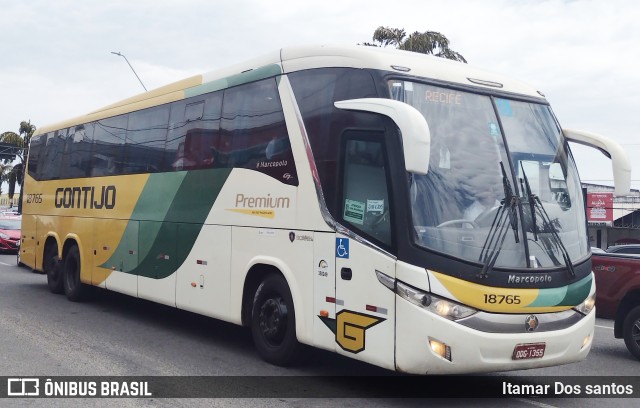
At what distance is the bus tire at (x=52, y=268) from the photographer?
1491cm

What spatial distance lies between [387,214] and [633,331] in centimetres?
488

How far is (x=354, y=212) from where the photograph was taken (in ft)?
24.0

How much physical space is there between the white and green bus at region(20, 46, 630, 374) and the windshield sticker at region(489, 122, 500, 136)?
14 millimetres

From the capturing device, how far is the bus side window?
6.96m

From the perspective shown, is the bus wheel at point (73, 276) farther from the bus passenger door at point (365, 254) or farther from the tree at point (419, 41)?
the tree at point (419, 41)

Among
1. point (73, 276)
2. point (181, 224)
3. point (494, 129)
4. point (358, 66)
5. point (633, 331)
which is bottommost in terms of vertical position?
point (633, 331)

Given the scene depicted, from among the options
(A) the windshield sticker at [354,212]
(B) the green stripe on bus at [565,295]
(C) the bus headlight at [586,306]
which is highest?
(A) the windshield sticker at [354,212]

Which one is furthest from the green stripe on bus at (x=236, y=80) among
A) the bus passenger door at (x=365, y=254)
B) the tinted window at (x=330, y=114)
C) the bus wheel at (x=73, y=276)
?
the bus wheel at (x=73, y=276)

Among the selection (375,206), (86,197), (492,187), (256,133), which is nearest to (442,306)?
(375,206)

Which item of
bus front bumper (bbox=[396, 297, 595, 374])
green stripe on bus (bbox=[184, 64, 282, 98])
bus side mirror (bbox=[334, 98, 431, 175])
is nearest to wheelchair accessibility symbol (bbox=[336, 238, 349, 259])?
bus front bumper (bbox=[396, 297, 595, 374])

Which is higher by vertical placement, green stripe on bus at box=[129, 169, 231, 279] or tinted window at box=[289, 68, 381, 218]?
tinted window at box=[289, 68, 381, 218]

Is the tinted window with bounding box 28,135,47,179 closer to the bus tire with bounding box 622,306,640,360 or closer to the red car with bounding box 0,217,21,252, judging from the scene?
the red car with bounding box 0,217,21,252

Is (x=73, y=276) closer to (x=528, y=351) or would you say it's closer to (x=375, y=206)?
(x=375, y=206)

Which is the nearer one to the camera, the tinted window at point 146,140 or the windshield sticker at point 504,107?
the windshield sticker at point 504,107
